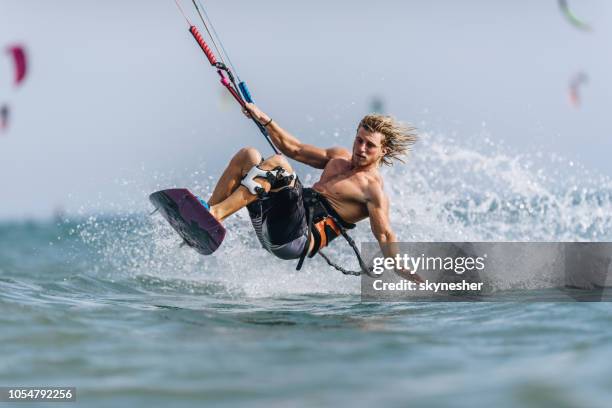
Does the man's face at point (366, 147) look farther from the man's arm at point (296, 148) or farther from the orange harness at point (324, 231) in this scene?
the orange harness at point (324, 231)

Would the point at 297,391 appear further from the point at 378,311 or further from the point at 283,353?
the point at 378,311

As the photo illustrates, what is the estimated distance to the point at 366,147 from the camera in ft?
24.1

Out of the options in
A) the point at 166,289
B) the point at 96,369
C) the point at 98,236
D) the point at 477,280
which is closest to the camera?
the point at 96,369

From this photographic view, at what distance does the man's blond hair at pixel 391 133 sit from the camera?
24.4 ft

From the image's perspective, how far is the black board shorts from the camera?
727 centimetres

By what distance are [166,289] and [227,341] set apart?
14.1ft

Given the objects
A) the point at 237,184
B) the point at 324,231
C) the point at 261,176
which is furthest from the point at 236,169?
the point at 324,231

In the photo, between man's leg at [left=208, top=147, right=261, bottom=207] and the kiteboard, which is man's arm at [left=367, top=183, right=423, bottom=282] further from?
the kiteboard

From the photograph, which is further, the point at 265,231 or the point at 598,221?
the point at 598,221

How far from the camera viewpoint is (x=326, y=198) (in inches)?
300

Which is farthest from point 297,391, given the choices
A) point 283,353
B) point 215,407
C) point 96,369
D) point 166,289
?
point 166,289

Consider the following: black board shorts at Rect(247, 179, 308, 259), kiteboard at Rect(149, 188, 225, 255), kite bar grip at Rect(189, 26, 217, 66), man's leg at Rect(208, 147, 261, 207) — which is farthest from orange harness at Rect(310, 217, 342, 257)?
kite bar grip at Rect(189, 26, 217, 66)

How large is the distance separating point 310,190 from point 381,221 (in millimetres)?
795

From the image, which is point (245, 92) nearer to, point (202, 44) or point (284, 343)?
point (202, 44)
